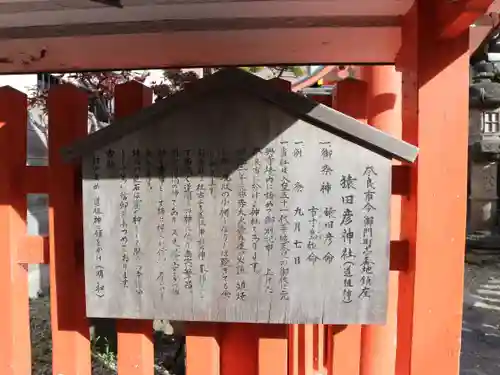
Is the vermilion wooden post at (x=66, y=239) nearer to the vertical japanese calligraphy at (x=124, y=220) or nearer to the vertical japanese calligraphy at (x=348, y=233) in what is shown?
the vertical japanese calligraphy at (x=124, y=220)

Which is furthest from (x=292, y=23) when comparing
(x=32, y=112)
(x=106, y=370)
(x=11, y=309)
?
(x=32, y=112)

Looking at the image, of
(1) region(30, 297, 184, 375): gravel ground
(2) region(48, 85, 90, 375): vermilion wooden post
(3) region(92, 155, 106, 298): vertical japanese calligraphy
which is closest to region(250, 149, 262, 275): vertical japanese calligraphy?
(3) region(92, 155, 106, 298): vertical japanese calligraphy

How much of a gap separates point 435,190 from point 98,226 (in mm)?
1394

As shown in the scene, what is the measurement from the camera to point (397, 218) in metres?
2.77

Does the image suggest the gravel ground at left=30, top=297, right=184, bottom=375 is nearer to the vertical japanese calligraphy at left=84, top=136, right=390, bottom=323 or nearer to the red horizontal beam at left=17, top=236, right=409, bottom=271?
the red horizontal beam at left=17, top=236, right=409, bottom=271

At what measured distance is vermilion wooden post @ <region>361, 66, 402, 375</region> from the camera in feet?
8.43

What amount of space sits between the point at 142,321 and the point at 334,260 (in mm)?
919

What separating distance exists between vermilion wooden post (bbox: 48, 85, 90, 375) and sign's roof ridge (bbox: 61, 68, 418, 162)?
196 mm

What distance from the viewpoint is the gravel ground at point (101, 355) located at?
13.8 feet

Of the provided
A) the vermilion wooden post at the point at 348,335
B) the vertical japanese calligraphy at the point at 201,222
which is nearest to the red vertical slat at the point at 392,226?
the vermilion wooden post at the point at 348,335

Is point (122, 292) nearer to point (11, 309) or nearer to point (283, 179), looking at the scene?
point (11, 309)

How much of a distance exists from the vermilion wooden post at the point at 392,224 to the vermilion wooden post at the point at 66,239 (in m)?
1.49

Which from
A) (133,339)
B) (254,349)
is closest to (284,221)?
(254,349)

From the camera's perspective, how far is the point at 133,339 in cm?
211
